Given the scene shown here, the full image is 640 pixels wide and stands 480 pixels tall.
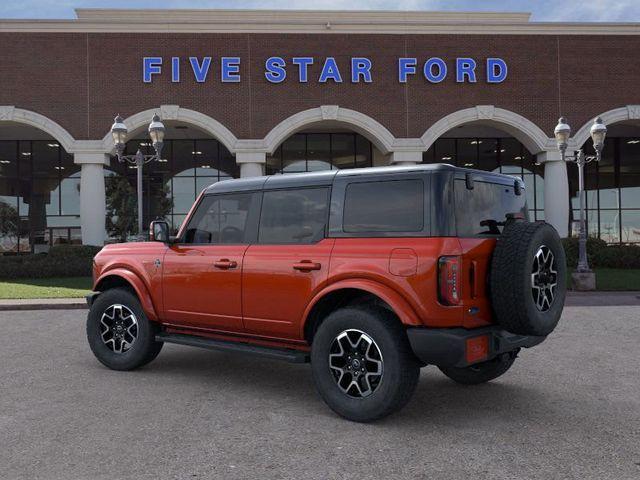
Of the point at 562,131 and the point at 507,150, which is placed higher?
the point at 507,150

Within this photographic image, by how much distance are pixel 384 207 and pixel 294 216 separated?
968mm

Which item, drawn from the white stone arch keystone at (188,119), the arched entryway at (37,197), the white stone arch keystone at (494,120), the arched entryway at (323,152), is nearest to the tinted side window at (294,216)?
the white stone arch keystone at (188,119)

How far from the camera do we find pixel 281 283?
16.4ft

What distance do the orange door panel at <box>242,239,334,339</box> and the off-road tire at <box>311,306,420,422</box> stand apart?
0.35 metres

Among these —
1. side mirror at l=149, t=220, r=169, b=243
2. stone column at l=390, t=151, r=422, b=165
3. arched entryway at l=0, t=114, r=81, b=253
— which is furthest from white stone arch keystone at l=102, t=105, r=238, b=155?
side mirror at l=149, t=220, r=169, b=243

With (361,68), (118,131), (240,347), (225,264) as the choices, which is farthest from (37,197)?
(240,347)

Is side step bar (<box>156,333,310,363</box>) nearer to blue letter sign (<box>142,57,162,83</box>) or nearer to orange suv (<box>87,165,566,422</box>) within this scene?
orange suv (<box>87,165,566,422</box>)

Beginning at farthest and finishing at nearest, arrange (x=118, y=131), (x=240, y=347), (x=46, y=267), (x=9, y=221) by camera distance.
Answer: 1. (x=9, y=221)
2. (x=46, y=267)
3. (x=118, y=131)
4. (x=240, y=347)

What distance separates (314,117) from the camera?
74.3ft

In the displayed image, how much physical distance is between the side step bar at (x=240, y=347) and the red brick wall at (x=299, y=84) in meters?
17.5

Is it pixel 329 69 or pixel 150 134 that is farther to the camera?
pixel 329 69

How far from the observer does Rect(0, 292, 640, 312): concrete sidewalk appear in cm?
1268

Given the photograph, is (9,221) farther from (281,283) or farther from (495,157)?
(281,283)

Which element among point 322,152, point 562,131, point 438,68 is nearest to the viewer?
point 562,131
